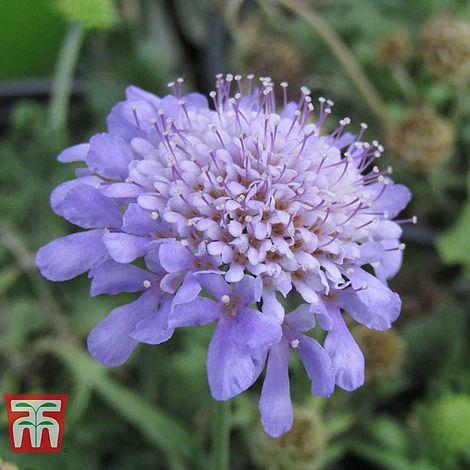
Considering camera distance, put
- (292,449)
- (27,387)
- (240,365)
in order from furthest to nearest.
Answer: (27,387) < (292,449) < (240,365)

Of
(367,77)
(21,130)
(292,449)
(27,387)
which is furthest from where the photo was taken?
(367,77)

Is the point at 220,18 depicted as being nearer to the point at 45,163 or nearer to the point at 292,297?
the point at 45,163

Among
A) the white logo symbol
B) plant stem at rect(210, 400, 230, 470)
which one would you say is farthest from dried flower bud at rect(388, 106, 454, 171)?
the white logo symbol

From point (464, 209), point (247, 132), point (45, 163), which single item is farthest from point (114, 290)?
point (464, 209)

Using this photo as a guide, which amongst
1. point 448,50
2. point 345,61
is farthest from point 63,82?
point 448,50

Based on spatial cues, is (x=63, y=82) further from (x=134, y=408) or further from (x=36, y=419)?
(x=36, y=419)

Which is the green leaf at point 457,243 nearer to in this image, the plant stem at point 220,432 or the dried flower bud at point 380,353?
the dried flower bud at point 380,353
